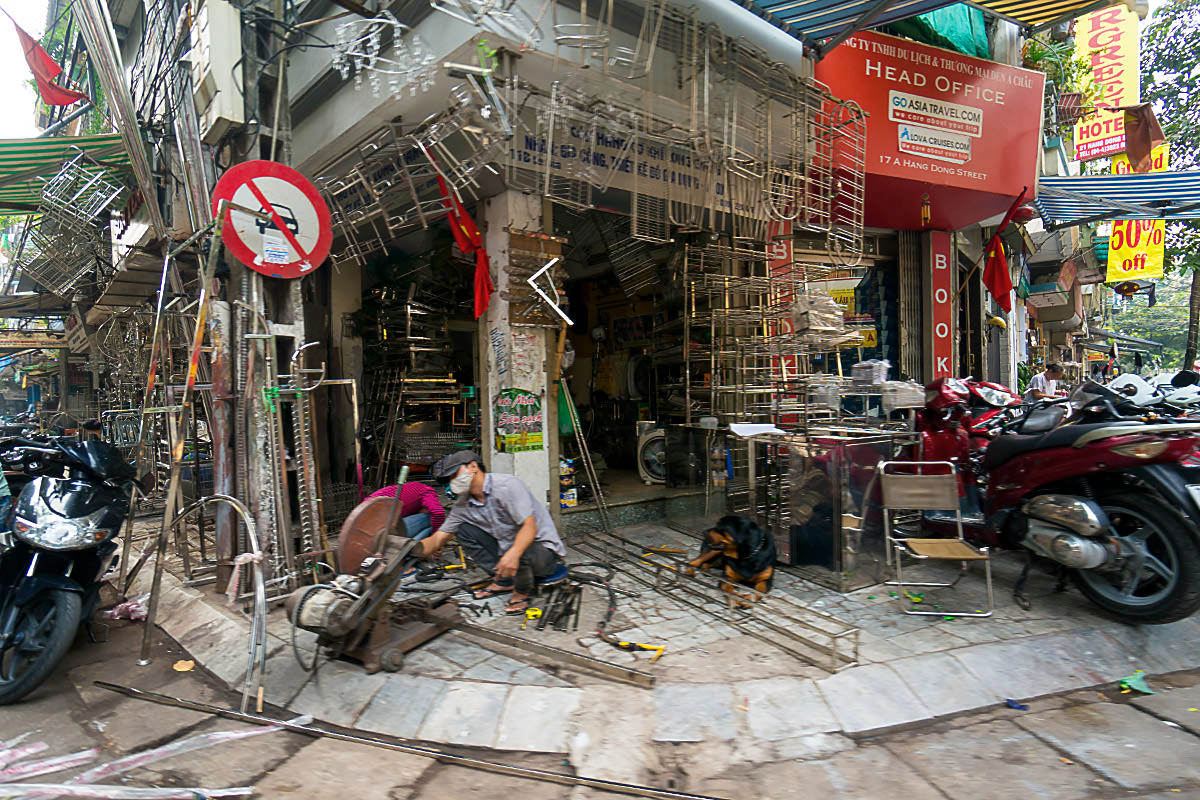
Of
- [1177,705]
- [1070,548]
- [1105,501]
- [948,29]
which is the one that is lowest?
[1177,705]

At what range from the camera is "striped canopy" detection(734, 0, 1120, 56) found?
5543mm

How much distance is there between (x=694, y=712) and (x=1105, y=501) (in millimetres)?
3109

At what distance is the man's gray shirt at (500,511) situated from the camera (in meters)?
A: 4.38

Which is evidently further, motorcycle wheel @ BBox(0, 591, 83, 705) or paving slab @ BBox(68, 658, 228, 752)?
motorcycle wheel @ BBox(0, 591, 83, 705)

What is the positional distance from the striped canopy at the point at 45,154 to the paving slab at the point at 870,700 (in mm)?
9143

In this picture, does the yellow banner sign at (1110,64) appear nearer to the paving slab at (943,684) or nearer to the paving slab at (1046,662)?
the paving slab at (1046,662)

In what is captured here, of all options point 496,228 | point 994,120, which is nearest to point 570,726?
point 496,228

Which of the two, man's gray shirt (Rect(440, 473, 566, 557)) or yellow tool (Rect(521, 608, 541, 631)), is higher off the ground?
man's gray shirt (Rect(440, 473, 566, 557))

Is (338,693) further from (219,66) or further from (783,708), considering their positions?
(219,66)

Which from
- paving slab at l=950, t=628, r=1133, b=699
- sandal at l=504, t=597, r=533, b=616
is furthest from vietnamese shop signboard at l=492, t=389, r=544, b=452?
paving slab at l=950, t=628, r=1133, b=699

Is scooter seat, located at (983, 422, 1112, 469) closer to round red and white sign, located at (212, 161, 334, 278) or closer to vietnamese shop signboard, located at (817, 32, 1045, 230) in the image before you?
vietnamese shop signboard, located at (817, 32, 1045, 230)

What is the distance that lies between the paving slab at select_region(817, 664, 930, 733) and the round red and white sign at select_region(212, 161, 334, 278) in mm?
4618

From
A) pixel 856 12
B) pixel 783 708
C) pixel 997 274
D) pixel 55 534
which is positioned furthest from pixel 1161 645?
pixel 55 534

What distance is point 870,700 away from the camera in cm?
305
